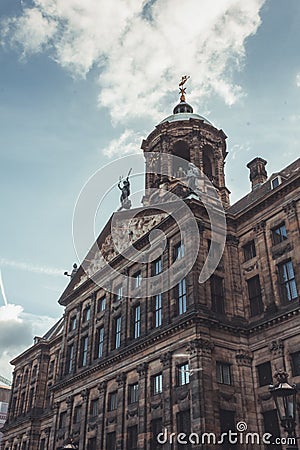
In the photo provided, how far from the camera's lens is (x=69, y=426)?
3872cm

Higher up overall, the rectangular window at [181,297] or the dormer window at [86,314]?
the dormer window at [86,314]

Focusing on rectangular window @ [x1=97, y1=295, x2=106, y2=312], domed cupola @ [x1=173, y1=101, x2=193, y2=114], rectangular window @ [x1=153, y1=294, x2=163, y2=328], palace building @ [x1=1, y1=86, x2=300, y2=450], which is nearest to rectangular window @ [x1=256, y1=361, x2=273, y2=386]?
palace building @ [x1=1, y1=86, x2=300, y2=450]

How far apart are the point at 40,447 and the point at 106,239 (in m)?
23.7

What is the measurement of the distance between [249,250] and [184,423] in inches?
488

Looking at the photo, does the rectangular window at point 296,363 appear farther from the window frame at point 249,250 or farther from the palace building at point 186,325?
the window frame at point 249,250

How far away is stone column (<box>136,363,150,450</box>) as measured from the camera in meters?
29.5

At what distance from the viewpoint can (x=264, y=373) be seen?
2903 centimetres

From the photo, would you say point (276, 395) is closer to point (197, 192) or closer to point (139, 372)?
point (139, 372)

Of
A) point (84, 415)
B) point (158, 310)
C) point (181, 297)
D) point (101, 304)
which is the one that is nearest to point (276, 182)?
point (181, 297)

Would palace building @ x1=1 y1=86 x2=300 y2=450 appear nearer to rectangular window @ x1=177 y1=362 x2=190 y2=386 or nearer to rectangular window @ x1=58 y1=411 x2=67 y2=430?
rectangular window @ x1=177 y1=362 x2=190 y2=386

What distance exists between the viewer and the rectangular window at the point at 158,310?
32875mm

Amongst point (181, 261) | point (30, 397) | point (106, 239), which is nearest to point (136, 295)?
point (181, 261)

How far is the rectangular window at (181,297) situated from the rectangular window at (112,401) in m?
8.28

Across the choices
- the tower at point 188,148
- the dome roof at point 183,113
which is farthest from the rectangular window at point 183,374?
the dome roof at point 183,113
